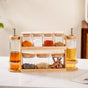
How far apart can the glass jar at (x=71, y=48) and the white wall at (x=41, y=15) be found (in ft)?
10.8

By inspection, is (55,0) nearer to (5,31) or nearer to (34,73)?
(5,31)

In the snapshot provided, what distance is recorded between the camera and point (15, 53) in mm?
1812

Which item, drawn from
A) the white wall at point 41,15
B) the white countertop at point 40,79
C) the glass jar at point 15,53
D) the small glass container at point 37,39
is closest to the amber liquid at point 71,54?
the white countertop at point 40,79

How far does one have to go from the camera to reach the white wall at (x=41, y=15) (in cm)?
509

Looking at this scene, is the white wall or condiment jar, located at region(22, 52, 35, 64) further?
the white wall

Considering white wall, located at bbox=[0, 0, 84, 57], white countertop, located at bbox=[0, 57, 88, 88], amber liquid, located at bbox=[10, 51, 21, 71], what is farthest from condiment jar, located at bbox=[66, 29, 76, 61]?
white wall, located at bbox=[0, 0, 84, 57]

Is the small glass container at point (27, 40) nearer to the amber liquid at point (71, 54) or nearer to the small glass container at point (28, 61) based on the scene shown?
the small glass container at point (28, 61)

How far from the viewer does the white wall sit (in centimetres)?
509

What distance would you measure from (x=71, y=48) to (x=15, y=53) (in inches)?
17.0

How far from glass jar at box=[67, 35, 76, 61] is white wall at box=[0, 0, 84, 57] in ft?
10.8

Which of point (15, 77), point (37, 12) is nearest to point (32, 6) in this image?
point (37, 12)

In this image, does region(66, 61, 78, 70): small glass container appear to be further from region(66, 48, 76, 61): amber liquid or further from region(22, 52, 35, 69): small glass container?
region(22, 52, 35, 69): small glass container

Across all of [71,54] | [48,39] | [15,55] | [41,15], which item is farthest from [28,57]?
[41,15]

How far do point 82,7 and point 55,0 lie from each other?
59 cm
